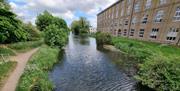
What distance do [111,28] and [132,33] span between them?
17.9m

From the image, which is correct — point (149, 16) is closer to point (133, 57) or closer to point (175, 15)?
point (175, 15)

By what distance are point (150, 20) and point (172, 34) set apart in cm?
707

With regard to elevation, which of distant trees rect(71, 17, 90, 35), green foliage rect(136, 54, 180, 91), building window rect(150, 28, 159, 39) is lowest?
green foliage rect(136, 54, 180, 91)

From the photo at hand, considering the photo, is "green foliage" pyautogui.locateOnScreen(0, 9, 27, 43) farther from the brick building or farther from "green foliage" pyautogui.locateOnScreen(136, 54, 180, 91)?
the brick building

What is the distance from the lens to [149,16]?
100 ft

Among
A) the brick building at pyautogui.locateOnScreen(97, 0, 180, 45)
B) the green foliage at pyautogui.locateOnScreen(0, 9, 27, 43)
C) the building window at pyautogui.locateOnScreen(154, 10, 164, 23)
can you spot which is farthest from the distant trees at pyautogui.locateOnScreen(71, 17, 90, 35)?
the green foliage at pyautogui.locateOnScreen(0, 9, 27, 43)

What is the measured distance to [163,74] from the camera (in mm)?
9750

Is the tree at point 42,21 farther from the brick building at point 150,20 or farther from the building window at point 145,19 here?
the building window at point 145,19

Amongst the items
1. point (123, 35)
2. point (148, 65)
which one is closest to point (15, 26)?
point (148, 65)

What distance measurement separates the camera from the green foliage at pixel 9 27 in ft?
47.2

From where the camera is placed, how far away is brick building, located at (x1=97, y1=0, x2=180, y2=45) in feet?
79.1

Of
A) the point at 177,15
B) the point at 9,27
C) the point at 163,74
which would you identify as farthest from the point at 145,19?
the point at 9,27

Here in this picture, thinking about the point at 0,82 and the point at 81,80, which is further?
the point at 81,80

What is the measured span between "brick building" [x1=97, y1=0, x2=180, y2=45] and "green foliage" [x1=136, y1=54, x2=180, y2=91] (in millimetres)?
15949
